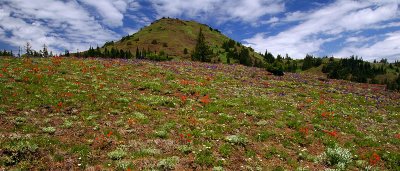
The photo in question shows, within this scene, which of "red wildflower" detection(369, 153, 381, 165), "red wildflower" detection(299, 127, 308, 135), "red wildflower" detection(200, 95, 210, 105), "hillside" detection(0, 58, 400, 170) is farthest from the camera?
"red wildflower" detection(200, 95, 210, 105)

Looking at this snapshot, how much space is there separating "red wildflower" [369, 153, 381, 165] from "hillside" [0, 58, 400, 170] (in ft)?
0.18

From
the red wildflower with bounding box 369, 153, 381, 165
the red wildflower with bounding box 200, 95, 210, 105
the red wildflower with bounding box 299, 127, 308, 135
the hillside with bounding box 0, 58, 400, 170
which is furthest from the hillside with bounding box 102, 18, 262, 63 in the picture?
the red wildflower with bounding box 369, 153, 381, 165

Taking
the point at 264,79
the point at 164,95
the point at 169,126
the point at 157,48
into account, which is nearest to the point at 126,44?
the point at 157,48

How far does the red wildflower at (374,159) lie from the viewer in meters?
15.5

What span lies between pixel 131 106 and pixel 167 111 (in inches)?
109

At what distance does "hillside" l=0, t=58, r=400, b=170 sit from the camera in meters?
14.0

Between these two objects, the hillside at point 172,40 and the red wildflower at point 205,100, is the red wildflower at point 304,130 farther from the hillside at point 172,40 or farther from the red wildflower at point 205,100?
the hillside at point 172,40

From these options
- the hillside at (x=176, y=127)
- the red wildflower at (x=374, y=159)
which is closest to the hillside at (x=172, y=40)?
the hillside at (x=176, y=127)

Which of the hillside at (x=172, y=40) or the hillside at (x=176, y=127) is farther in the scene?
the hillside at (x=172, y=40)

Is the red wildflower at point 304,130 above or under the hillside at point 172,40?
under

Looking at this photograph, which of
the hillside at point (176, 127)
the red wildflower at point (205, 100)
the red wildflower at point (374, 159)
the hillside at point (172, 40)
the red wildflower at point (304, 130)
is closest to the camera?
the hillside at point (176, 127)

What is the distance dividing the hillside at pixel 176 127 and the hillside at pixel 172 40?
7254 centimetres

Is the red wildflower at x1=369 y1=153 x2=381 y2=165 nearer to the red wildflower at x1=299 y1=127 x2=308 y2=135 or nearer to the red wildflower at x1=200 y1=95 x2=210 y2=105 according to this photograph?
the red wildflower at x1=299 y1=127 x2=308 y2=135

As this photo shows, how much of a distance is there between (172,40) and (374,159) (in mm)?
114571
